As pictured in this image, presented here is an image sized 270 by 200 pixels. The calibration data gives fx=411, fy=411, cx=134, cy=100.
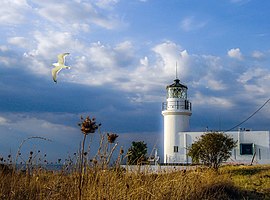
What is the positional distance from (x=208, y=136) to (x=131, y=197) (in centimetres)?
1584

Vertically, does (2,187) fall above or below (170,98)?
below

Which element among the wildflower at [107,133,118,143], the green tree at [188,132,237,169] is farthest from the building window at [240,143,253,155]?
the wildflower at [107,133,118,143]

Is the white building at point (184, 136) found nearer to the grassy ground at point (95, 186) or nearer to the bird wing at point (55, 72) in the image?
the grassy ground at point (95, 186)

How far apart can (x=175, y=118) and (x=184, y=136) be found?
5.14ft

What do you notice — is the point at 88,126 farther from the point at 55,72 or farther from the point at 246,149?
the point at 246,149

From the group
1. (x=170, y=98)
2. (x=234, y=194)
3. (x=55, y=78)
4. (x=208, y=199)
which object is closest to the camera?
(x=55, y=78)

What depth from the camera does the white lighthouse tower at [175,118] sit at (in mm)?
31530

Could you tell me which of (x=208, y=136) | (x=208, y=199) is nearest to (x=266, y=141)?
(x=208, y=136)

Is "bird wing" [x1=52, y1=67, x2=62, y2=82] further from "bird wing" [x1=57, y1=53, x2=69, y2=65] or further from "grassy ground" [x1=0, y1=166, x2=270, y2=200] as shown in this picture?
"grassy ground" [x1=0, y1=166, x2=270, y2=200]

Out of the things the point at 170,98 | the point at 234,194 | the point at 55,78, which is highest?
Answer: the point at 170,98

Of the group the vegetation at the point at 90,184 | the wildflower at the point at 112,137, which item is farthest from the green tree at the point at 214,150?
the wildflower at the point at 112,137

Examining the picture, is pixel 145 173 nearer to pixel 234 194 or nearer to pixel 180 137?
pixel 234 194

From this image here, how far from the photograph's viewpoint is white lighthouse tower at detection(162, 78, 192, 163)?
1241 inches

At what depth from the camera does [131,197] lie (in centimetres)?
583
